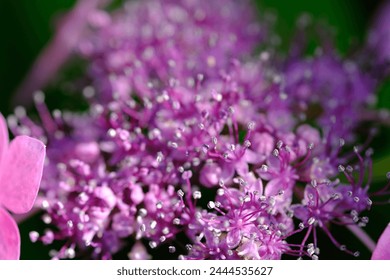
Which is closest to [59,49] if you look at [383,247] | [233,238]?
[233,238]

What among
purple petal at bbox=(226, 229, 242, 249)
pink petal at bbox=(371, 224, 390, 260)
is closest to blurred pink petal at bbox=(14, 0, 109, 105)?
purple petal at bbox=(226, 229, 242, 249)

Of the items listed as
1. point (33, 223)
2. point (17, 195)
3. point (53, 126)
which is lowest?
point (33, 223)

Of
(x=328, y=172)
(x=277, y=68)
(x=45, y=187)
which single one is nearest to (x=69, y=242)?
(x=45, y=187)

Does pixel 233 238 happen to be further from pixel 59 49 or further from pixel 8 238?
pixel 59 49

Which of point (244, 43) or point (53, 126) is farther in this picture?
point (244, 43)

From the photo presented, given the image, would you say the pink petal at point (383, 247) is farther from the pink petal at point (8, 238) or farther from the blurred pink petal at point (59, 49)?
the blurred pink petal at point (59, 49)

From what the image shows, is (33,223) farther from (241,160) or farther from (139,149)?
(241,160)
